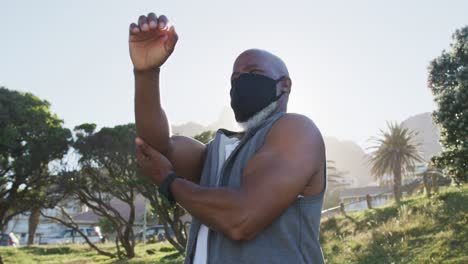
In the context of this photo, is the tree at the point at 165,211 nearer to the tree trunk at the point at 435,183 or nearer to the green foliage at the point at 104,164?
the green foliage at the point at 104,164

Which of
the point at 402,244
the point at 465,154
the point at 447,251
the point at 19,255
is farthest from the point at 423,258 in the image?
the point at 19,255

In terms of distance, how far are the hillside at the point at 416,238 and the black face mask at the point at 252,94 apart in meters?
10.1

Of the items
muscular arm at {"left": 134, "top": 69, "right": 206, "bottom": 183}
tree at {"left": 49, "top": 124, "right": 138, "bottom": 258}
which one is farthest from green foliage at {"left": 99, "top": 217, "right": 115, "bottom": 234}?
muscular arm at {"left": 134, "top": 69, "right": 206, "bottom": 183}

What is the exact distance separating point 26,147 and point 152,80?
21.5 meters

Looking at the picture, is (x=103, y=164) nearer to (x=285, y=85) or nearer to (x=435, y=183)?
(x=435, y=183)

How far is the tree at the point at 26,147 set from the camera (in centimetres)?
2098

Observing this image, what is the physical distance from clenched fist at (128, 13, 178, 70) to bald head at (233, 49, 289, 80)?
391 mm

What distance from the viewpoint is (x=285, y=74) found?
2.08 meters

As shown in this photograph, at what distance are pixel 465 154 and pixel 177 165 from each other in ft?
49.7

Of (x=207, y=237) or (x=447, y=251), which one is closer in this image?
(x=207, y=237)

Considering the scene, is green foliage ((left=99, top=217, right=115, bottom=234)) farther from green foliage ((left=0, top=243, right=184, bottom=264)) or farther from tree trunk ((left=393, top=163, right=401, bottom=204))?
tree trunk ((left=393, top=163, right=401, bottom=204))

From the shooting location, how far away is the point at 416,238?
44.0 ft

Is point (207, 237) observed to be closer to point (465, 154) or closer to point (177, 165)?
point (177, 165)

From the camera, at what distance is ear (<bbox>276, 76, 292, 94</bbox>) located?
205 centimetres
